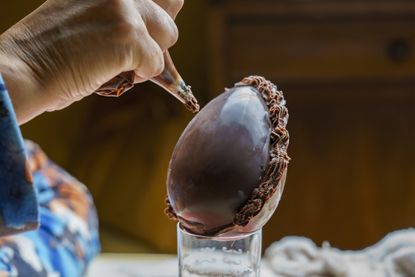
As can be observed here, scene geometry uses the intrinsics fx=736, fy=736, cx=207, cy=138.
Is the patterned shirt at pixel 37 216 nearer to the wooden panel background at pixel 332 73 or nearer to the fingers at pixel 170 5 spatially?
the fingers at pixel 170 5

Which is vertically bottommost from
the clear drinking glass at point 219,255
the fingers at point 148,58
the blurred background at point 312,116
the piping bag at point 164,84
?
the blurred background at point 312,116

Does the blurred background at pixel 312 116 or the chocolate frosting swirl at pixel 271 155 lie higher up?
the chocolate frosting swirl at pixel 271 155

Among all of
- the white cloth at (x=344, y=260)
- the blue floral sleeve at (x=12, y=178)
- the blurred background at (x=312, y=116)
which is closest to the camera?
the blue floral sleeve at (x=12, y=178)

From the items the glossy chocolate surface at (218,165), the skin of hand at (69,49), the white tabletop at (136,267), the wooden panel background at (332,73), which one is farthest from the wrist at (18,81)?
the wooden panel background at (332,73)

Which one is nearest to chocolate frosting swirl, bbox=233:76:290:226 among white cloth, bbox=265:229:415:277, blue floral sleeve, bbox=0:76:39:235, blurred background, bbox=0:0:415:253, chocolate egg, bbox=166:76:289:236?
chocolate egg, bbox=166:76:289:236

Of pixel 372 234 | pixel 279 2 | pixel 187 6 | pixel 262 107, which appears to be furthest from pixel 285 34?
pixel 262 107

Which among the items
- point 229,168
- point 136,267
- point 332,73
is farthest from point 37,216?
point 332,73

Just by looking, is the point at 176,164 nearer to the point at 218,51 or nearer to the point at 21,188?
the point at 21,188
